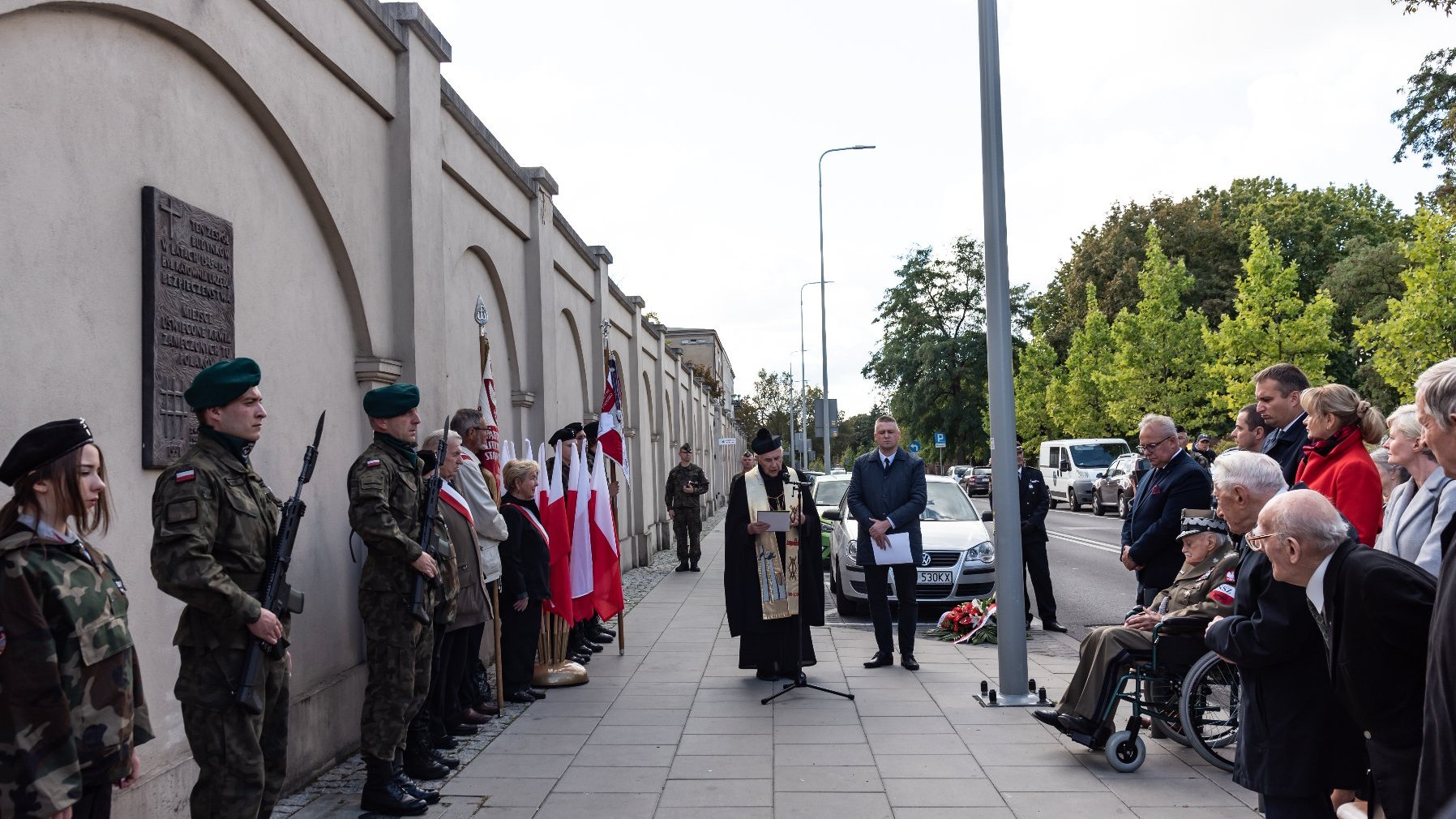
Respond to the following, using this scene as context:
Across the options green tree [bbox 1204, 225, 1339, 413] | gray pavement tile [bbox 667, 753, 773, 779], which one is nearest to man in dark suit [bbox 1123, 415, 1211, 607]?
gray pavement tile [bbox 667, 753, 773, 779]

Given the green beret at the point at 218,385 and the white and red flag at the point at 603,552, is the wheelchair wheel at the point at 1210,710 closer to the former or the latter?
the green beret at the point at 218,385

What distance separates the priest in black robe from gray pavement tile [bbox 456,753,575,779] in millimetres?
2359

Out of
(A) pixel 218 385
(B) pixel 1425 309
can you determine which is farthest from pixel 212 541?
(B) pixel 1425 309

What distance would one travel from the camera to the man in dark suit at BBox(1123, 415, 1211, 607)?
23.6ft

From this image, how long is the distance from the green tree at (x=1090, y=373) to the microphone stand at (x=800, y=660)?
41962 mm

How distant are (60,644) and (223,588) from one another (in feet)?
2.47

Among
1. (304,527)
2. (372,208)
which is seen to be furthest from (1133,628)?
(372,208)

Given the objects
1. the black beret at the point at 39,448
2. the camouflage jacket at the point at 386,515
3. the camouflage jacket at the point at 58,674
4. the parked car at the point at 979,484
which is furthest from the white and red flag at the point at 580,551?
the parked car at the point at 979,484

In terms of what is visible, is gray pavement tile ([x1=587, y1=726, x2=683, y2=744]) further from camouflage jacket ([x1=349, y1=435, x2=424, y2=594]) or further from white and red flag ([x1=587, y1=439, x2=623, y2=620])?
white and red flag ([x1=587, y1=439, x2=623, y2=620])

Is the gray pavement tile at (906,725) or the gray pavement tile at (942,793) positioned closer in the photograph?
the gray pavement tile at (942,793)

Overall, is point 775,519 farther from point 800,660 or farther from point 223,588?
point 223,588

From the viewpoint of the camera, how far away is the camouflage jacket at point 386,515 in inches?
210

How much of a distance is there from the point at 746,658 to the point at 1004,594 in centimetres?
217

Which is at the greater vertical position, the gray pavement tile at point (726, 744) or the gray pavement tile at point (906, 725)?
the gray pavement tile at point (726, 744)
